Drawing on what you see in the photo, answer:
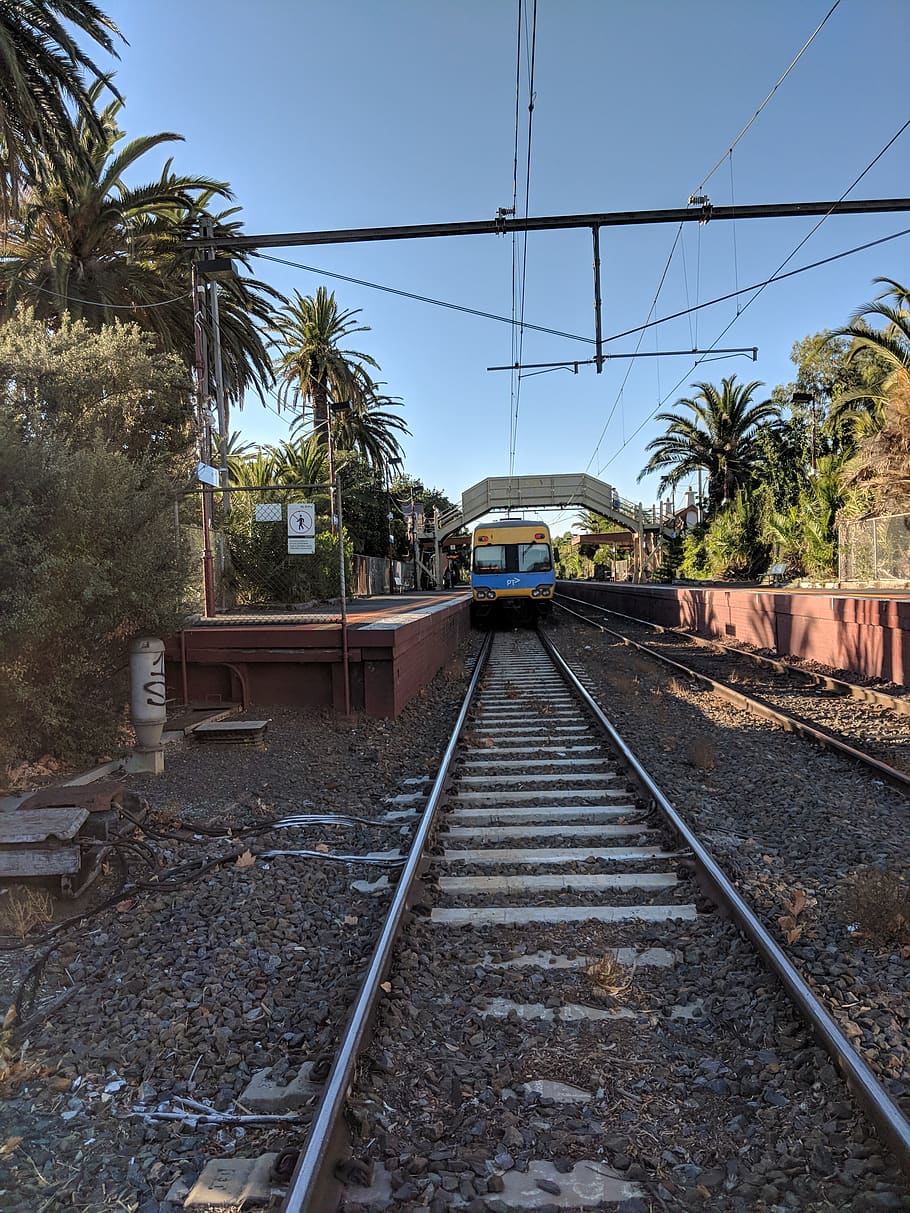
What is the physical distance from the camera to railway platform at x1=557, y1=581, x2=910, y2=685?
1261cm

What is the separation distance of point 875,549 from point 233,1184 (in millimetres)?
22580

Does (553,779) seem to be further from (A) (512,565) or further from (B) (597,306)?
(A) (512,565)

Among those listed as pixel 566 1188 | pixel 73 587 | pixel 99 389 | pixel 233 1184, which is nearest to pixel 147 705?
pixel 73 587

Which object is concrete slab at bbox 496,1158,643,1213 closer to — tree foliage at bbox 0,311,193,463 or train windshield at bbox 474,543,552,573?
tree foliage at bbox 0,311,193,463

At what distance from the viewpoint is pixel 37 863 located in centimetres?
488

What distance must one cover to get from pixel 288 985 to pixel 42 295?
1880 cm

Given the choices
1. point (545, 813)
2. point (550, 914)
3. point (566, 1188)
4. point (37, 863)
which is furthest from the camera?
point (545, 813)

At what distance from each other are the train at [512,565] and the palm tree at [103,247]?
34.5 feet

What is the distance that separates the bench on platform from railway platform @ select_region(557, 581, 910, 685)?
5605 millimetres

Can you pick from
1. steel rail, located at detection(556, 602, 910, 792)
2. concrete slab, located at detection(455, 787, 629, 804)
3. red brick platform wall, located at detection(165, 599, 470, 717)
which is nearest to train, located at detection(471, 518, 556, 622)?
steel rail, located at detection(556, 602, 910, 792)

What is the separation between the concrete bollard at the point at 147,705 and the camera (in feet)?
Result: 25.4

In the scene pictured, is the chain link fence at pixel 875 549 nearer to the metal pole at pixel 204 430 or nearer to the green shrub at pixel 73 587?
the metal pole at pixel 204 430

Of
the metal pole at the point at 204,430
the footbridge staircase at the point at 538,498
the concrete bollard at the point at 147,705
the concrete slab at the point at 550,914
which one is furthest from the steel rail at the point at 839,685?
the footbridge staircase at the point at 538,498

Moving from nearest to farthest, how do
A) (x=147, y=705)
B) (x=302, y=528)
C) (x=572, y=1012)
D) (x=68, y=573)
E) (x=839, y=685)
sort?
1. (x=572, y=1012)
2. (x=68, y=573)
3. (x=147, y=705)
4. (x=302, y=528)
5. (x=839, y=685)
